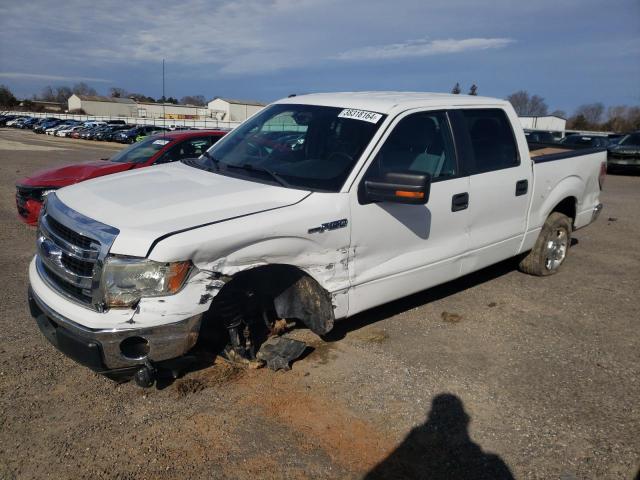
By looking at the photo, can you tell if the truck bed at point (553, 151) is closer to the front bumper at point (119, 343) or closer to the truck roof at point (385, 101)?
the truck roof at point (385, 101)

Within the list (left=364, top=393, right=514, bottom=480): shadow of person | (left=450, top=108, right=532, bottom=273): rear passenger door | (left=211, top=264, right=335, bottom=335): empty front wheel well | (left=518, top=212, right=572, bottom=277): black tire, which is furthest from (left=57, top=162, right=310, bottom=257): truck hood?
(left=518, top=212, right=572, bottom=277): black tire

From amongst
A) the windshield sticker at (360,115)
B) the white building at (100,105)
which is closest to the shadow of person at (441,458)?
the windshield sticker at (360,115)

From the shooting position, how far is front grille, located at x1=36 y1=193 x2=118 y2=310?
290 cm

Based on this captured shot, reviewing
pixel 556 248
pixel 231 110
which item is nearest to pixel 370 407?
pixel 556 248

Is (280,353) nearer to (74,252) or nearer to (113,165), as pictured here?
(74,252)

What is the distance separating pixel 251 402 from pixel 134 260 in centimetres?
122

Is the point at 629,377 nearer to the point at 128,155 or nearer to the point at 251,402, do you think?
the point at 251,402

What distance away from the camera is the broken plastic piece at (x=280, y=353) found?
3.69 meters

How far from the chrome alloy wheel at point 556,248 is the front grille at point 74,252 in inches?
189

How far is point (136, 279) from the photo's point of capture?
286cm

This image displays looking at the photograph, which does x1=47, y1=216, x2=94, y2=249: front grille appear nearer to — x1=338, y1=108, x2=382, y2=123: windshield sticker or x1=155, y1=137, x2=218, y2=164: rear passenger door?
x1=338, y1=108, x2=382, y2=123: windshield sticker

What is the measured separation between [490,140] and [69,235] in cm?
364

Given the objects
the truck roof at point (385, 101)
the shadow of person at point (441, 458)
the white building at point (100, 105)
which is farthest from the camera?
the white building at point (100, 105)

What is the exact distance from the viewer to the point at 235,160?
4172 mm
